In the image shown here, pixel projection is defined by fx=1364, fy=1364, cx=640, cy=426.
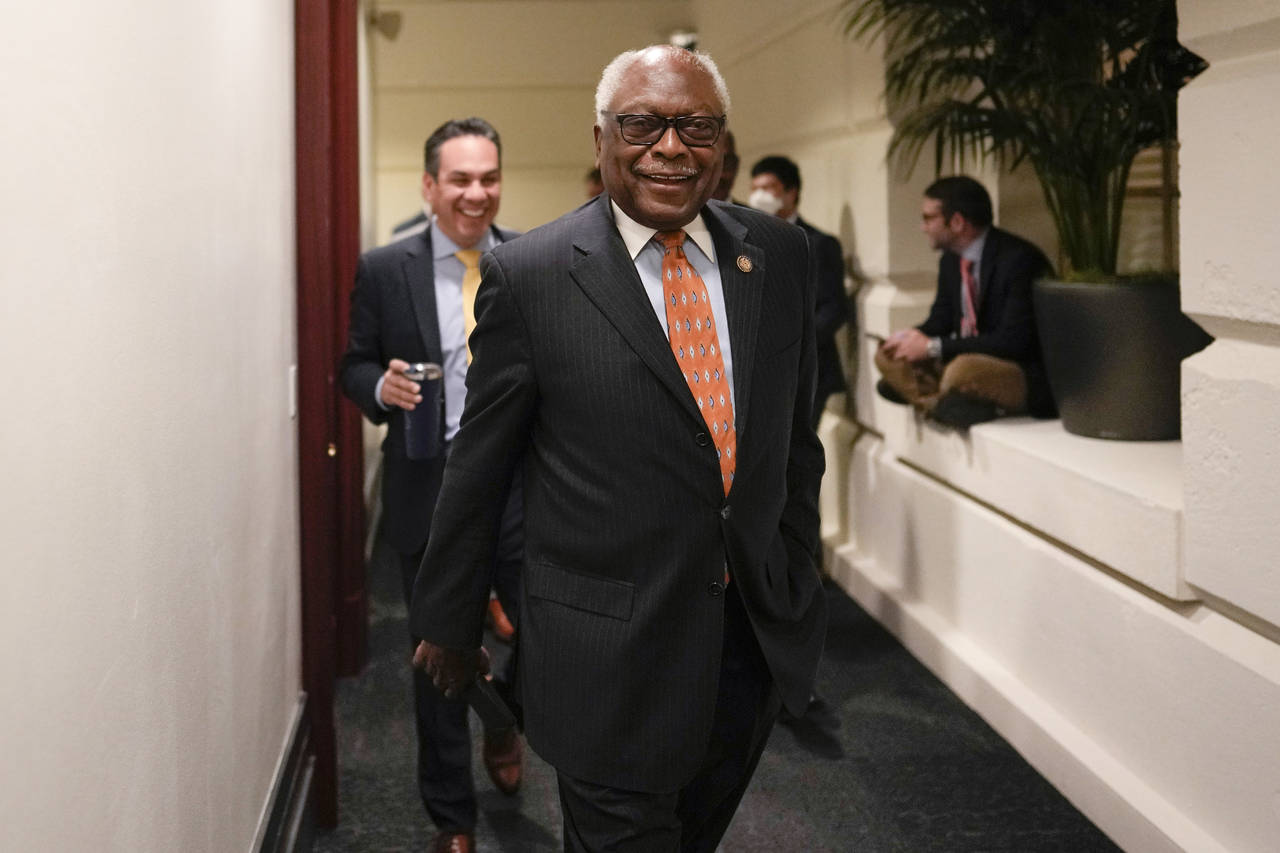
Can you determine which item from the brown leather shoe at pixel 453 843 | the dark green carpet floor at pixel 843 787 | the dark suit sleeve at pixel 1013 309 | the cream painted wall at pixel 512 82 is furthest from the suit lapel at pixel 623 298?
the cream painted wall at pixel 512 82

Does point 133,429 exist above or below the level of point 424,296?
below

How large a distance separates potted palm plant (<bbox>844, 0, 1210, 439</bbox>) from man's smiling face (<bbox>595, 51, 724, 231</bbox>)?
2261 mm

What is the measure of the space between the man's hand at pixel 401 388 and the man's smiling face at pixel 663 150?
101 centimetres

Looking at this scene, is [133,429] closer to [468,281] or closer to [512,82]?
[468,281]

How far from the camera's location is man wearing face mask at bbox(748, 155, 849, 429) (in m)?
5.11

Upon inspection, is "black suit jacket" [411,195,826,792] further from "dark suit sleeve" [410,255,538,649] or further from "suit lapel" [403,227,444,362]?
"suit lapel" [403,227,444,362]

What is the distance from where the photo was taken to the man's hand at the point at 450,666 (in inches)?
79.6

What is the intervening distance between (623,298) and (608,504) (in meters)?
0.28

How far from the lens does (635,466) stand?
1868 mm

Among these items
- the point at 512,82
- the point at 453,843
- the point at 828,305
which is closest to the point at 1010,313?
the point at 828,305

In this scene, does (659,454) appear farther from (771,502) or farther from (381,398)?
(381,398)

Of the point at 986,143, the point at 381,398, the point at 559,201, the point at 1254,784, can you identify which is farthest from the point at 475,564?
the point at 559,201

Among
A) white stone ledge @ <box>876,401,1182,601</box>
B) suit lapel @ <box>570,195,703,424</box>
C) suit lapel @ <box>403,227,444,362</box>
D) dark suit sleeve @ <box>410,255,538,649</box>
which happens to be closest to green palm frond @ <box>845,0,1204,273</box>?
white stone ledge @ <box>876,401,1182,601</box>

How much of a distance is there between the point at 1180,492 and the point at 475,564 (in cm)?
192
